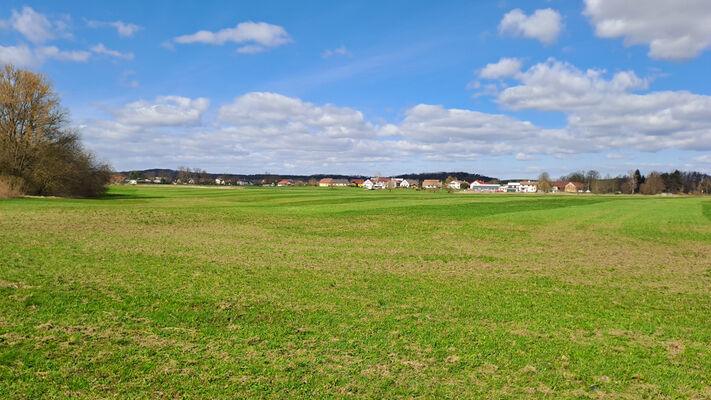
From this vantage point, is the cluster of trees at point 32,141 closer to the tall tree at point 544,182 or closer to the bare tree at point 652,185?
the tall tree at point 544,182

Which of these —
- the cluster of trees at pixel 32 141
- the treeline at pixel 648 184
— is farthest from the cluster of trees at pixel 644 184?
the cluster of trees at pixel 32 141

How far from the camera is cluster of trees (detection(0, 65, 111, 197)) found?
178 ft

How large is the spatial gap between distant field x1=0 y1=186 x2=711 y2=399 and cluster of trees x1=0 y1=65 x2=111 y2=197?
155 ft

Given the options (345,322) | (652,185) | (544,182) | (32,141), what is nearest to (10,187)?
(32,141)

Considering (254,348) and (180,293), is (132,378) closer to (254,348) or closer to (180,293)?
(254,348)

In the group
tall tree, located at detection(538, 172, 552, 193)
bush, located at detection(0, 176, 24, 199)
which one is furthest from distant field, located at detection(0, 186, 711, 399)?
tall tree, located at detection(538, 172, 552, 193)

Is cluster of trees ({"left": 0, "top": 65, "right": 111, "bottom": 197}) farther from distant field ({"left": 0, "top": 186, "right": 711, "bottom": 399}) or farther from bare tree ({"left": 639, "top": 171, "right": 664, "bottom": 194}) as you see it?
bare tree ({"left": 639, "top": 171, "right": 664, "bottom": 194})

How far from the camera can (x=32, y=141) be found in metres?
55.8

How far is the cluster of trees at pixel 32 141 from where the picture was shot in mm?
54406

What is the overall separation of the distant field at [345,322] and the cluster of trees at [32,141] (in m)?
47.1

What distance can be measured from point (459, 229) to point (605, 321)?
19263 millimetres

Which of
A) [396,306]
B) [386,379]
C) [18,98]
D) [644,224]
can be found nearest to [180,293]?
[396,306]

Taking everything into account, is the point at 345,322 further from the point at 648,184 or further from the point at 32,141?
the point at 648,184

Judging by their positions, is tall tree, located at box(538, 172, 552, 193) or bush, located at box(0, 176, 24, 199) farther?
tall tree, located at box(538, 172, 552, 193)
